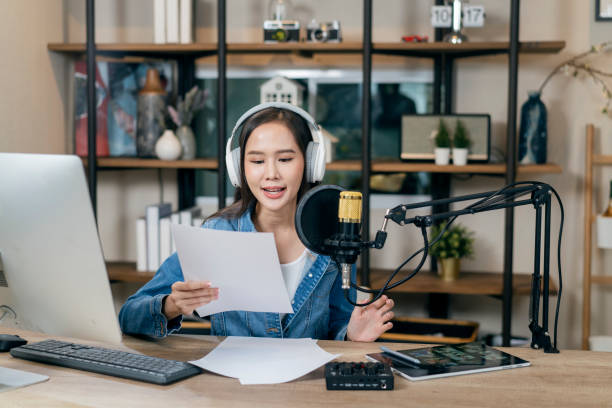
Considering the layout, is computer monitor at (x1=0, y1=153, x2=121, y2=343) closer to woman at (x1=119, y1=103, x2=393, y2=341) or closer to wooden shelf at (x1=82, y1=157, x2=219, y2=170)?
woman at (x1=119, y1=103, x2=393, y2=341)

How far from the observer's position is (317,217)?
122 cm

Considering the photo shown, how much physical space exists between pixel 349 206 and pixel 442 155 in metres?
1.63

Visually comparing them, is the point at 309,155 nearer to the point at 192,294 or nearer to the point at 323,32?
the point at 192,294

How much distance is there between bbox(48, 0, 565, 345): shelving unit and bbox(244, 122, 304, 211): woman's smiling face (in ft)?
2.98

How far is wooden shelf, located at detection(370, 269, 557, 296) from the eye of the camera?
8.87 ft

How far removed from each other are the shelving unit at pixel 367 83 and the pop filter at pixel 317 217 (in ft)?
4.15

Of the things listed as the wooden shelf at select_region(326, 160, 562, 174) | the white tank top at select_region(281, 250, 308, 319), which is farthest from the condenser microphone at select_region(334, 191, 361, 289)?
the wooden shelf at select_region(326, 160, 562, 174)

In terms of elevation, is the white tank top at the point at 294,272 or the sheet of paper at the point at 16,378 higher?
the white tank top at the point at 294,272

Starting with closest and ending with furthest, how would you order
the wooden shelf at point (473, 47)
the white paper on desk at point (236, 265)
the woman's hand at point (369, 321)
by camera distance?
the white paper on desk at point (236, 265) → the woman's hand at point (369, 321) → the wooden shelf at point (473, 47)

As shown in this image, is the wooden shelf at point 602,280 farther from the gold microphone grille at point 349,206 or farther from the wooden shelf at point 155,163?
the gold microphone grille at point 349,206

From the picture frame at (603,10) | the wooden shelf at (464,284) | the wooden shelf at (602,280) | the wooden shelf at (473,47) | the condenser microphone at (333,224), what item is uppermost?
the picture frame at (603,10)

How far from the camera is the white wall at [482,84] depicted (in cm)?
290

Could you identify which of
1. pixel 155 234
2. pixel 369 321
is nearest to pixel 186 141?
pixel 155 234

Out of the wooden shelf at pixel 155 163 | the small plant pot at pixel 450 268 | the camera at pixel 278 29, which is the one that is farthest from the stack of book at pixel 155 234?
the small plant pot at pixel 450 268
